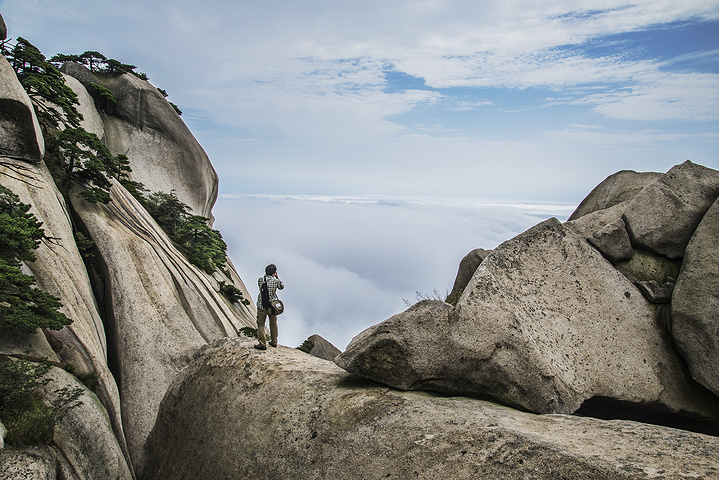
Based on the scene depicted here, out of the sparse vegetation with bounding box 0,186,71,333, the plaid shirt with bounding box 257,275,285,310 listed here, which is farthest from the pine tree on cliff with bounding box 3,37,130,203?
the plaid shirt with bounding box 257,275,285,310

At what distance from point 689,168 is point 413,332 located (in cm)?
776

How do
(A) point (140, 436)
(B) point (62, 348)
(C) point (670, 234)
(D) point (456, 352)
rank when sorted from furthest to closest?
(A) point (140, 436) < (B) point (62, 348) < (C) point (670, 234) < (D) point (456, 352)

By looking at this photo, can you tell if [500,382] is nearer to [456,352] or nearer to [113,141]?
[456,352]

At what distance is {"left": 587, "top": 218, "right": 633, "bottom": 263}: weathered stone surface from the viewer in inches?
409

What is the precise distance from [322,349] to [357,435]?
66.1 ft

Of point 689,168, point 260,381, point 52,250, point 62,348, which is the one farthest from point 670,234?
point 52,250

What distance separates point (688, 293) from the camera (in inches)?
360

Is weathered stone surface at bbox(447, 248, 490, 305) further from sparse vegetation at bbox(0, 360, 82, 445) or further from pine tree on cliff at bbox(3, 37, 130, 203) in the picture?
pine tree on cliff at bbox(3, 37, 130, 203)

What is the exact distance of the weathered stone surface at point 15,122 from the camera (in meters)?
13.9

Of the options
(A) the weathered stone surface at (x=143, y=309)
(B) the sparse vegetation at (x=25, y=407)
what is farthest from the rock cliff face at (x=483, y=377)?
(A) the weathered stone surface at (x=143, y=309)

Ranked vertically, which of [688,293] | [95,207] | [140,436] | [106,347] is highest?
[95,207]

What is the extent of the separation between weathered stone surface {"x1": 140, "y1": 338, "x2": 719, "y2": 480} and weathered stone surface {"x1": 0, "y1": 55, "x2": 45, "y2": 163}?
30.4 feet

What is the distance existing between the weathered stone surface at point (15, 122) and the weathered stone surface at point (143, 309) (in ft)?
9.91

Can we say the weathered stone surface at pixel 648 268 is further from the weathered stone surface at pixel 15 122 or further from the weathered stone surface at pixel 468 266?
the weathered stone surface at pixel 15 122
